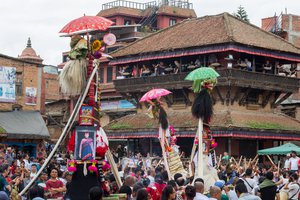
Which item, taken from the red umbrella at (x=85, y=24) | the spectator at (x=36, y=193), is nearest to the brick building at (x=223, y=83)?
the red umbrella at (x=85, y=24)

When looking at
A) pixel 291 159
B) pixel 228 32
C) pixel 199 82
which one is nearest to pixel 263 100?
pixel 228 32

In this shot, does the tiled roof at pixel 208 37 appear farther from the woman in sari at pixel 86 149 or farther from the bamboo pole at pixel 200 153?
the woman in sari at pixel 86 149

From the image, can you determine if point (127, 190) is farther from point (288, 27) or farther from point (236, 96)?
point (288, 27)

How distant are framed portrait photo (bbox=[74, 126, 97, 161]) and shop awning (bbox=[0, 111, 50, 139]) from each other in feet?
82.5

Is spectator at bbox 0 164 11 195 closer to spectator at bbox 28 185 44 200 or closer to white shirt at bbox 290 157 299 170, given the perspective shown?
spectator at bbox 28 185 44 200

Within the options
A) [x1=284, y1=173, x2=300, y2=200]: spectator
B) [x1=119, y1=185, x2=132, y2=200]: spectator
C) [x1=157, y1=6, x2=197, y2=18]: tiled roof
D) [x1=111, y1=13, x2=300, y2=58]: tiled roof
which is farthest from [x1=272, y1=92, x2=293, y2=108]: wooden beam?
[x1=119, y1=185, x2=132, y2=200]: spectator

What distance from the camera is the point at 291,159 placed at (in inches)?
988

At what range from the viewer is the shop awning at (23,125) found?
3909 cm

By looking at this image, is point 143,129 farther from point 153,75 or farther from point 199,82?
point 199,82

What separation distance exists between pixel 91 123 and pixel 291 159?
42.3 feet

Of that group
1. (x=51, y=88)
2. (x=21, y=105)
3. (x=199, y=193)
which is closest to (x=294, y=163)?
(x=199, y=193)

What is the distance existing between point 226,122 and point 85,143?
23.3 meters

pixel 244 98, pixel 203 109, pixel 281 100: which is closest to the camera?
pixel 203 109

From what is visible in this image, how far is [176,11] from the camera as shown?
204ft
